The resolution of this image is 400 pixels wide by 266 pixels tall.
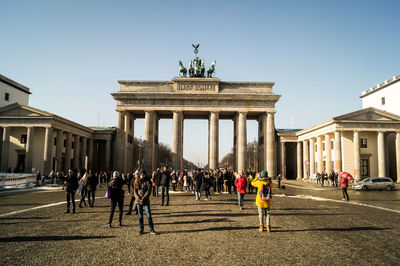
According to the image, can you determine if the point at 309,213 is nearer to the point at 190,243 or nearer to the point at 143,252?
the point at 190,243

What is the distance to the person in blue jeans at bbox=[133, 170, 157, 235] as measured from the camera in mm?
8367

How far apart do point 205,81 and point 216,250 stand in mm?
42437

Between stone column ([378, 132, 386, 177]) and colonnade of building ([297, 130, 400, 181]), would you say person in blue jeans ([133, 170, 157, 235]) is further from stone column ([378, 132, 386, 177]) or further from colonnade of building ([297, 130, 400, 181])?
stone column ([378, 132, 386, 177])

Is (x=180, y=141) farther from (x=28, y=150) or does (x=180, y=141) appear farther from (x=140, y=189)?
(x=140, y=189)

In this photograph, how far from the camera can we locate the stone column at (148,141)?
4691 centimetres

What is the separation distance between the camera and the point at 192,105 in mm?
47406

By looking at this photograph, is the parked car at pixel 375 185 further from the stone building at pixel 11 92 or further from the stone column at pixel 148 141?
the stone building at pixel 11 92

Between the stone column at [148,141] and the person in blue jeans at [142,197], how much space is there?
38.6 metres

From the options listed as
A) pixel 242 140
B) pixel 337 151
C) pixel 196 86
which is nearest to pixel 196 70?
pixel 196 86

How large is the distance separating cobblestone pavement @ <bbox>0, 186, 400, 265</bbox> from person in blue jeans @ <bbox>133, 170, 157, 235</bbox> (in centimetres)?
36

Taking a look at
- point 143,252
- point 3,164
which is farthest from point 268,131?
point 143,252

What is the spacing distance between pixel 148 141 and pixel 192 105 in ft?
32.3

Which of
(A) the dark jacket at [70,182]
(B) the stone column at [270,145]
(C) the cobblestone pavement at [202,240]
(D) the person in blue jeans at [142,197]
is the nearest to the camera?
(C) the cobblestone pavement at [202,240]

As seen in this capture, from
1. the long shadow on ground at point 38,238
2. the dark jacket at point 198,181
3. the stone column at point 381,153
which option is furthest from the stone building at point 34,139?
the stone column at point 381,153
